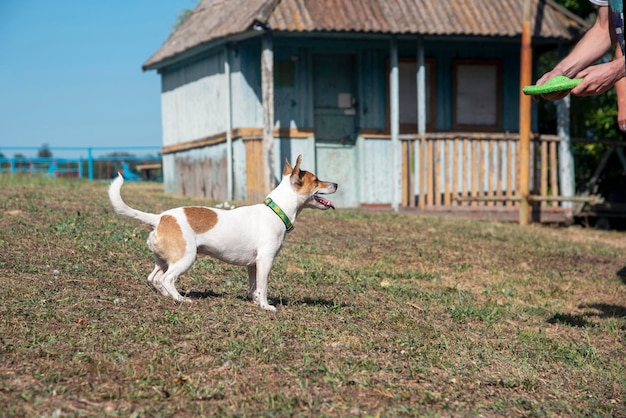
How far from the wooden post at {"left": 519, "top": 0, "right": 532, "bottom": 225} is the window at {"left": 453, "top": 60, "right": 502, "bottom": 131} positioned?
2.22 m

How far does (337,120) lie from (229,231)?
11340 millimetres

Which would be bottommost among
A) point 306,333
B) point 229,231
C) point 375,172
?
point 306,333

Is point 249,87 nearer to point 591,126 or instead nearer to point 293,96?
point 293,96

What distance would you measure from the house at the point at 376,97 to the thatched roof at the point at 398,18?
0.03 metres

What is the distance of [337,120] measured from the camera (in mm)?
18781

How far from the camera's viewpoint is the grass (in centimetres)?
567

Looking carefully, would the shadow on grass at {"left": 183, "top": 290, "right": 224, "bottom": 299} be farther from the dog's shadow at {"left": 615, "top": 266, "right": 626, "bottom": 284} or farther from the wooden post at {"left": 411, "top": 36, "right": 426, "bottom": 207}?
the wooden post at {"left": 411, "top": 36, "right": 426, "bottom": 207}

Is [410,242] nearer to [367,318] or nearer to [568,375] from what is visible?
[367,318]

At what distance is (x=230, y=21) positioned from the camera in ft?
60.6

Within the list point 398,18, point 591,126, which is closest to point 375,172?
point 398,18

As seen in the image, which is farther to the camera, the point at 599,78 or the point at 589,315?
the point at 589,315

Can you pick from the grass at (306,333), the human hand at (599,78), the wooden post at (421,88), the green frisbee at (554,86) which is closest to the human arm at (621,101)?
the human hand at (599,78)

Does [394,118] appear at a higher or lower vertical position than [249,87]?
lower

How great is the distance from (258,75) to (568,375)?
12386 millimetres
